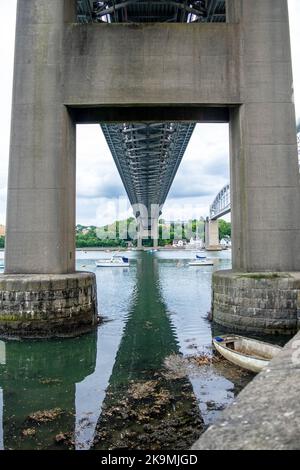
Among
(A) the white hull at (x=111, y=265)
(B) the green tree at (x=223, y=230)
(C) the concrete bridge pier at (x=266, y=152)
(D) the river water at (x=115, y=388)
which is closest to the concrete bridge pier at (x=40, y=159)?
(D) the river water at (x=115, y=388)

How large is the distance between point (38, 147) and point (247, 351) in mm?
7017

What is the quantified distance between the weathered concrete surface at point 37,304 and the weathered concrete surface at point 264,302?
405 cm

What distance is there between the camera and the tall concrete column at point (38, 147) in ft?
32.9

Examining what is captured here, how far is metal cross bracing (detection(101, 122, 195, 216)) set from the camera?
2777 centimetres

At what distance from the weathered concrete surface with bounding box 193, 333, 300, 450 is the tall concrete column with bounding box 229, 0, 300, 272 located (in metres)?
6.83

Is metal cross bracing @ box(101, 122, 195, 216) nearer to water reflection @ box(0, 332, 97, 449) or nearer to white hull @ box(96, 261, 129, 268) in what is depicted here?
white hull @ box(96, 261, 129, 268)

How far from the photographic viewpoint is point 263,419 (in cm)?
258

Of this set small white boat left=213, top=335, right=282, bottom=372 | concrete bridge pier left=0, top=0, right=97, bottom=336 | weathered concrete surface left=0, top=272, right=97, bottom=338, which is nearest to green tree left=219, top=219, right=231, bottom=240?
concrete bridge pier left=0, top=0, right=97, bottom=336

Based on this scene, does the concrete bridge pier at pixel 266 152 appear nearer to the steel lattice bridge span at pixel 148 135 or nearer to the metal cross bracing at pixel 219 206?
the steel lattice bridge span at pixel 148 135

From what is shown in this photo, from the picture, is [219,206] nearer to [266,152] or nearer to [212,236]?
[212,236]

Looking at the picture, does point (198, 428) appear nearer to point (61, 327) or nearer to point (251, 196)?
point (61, 327)

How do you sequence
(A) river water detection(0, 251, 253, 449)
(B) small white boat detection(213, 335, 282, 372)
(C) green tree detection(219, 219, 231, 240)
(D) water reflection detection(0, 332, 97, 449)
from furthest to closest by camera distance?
(C) green tree detection(219, 219, 231, 240) < (B) small white boat detection(213, 335, 282, 372) < (D) water reflection detection(0, 332, 97, 449) < (A) river water detection(0, 251, 253, 449)

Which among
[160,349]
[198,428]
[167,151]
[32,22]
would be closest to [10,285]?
[160,349]
